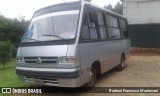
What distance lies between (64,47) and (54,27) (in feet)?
3.10

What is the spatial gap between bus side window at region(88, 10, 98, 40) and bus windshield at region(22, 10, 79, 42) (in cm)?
62

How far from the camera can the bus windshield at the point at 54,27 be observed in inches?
270

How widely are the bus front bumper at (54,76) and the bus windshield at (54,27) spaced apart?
93 cm

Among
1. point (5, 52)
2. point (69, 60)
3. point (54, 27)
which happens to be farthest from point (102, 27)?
point (5, 52)

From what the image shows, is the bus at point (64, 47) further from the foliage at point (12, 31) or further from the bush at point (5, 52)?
the foliage at point (12, 31)

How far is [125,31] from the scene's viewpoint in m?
12.9

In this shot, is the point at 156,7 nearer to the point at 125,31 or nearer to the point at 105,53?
the point at 125,31

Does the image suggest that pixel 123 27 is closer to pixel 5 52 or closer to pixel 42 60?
pixel 42 60

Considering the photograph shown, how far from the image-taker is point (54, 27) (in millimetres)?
7109

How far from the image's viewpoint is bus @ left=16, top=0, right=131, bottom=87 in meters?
6.41

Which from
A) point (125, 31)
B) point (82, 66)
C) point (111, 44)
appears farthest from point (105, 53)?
point (125, 31)

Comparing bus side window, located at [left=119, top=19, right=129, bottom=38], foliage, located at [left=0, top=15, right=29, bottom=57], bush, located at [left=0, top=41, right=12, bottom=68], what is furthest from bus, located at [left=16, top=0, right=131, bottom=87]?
foliage, located at [left=0, top=15, right=29, bottom=57]

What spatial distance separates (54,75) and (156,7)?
17693 mm

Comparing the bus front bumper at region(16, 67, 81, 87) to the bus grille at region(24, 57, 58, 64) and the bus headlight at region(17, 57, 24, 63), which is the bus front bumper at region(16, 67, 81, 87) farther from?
the bus headlight at region(17, 57, 24, 63)
